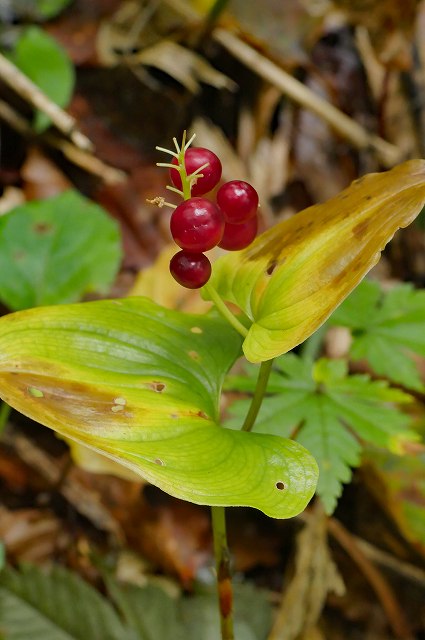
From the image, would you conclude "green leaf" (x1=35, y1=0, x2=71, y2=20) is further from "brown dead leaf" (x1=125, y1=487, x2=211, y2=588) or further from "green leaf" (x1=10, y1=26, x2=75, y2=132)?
"brown dead leaf" (x1=125, y1=487, x2=211, y2=588)

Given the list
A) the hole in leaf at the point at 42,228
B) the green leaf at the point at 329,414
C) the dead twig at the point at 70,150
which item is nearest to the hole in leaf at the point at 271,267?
the green leaf at the point at 329,414

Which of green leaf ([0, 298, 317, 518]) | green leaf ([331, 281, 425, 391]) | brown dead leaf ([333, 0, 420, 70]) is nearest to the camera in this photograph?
green leaf ([0, 298, 317, 518])

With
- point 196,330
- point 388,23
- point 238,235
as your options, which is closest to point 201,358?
point 196,330

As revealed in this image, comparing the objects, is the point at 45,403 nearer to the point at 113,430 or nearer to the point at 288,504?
the point at 113,430

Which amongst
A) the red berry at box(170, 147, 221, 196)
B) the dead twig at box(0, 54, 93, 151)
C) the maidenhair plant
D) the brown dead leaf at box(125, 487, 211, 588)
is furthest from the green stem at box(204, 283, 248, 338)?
the dead twig at box(0, 54, 93, 151)

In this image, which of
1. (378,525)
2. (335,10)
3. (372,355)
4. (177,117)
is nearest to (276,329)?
(372,355)
